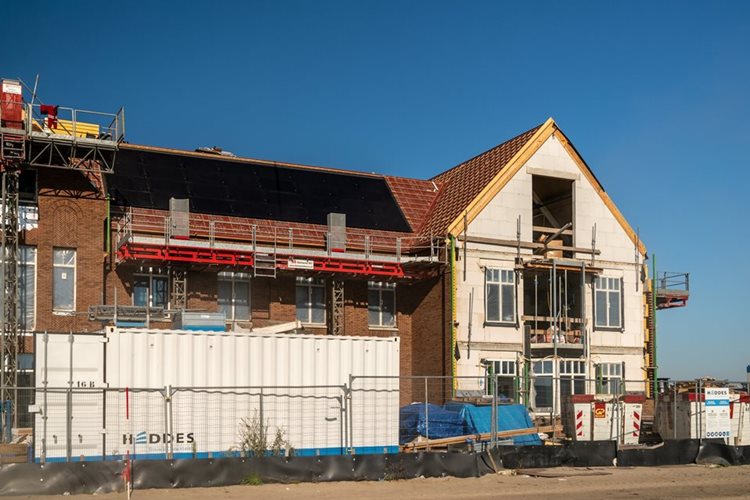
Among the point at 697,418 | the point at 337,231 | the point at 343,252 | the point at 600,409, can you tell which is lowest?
the point at 697,418

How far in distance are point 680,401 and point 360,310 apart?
13022 millimetres

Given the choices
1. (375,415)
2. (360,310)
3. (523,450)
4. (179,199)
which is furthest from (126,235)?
(523,450)

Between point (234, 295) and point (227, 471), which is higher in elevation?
point (234, 295)

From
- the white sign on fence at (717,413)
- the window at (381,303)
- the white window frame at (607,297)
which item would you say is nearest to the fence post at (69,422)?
the window at (381,303)

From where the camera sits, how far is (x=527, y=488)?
915 inches

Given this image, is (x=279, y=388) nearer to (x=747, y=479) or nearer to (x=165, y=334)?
(x=165, y=334)

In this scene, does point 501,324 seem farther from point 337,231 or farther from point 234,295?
point 234,295

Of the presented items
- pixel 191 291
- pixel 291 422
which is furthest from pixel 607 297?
pixel 291 422

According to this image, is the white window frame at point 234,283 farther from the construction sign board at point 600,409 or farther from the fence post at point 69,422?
the fence post at point 69,422

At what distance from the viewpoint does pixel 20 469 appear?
20.1m

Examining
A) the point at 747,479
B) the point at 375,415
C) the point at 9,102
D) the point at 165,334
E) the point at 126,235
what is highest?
the point at 9,102

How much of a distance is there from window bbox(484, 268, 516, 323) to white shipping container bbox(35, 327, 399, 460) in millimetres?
12109

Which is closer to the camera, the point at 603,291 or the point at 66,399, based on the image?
the point at 66,399

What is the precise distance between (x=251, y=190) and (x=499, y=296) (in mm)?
11168
